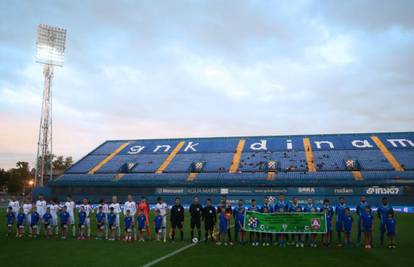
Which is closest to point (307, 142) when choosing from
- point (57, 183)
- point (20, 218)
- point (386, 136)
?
point (386, 136)

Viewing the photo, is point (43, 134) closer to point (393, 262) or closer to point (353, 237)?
point (353, 237)

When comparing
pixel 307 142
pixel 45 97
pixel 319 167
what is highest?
pixel 45 97

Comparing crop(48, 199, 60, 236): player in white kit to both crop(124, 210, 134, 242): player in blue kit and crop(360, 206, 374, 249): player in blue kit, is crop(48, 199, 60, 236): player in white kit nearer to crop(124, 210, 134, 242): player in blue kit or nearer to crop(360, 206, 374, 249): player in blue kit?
crop(124, 210, 134, 242): player in blue kit

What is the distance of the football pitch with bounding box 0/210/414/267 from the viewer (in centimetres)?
1144

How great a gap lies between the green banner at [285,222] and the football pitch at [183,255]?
1003 mm

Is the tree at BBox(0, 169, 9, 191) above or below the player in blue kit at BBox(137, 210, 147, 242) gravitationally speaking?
above

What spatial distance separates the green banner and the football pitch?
1.00m

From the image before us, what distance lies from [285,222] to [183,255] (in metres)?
5.05

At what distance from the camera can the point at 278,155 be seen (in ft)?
176

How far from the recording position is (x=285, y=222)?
52.1 ft

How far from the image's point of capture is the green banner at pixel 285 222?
616 inches

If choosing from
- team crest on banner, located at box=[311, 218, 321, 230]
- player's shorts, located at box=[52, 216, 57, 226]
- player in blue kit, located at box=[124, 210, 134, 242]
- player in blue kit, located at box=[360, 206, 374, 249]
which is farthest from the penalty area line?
player's shorts, located at box=[52, 216, 57, 226]

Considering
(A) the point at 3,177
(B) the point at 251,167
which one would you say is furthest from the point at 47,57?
(A) the point at 3,177

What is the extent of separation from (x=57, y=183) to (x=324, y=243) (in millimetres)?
42287
